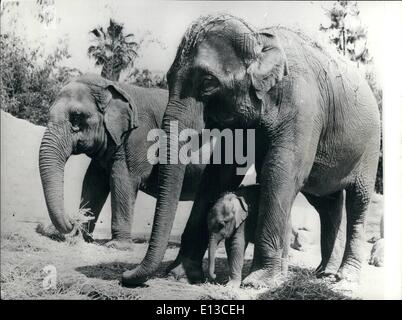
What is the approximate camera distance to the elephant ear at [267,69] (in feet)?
14.4

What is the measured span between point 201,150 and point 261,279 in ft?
2.81

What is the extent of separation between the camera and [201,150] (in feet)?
15.4

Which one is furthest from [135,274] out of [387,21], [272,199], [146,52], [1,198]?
[387,21]

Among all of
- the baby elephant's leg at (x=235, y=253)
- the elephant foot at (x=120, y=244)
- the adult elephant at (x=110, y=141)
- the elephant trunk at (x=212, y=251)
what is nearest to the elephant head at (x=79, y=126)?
the adult elephant at (x=110, y=141)

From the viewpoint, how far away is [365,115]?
4.82 meters

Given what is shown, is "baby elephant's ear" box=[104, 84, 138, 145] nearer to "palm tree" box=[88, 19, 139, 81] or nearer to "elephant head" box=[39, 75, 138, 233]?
"elephant head" box=[39, 75, 138, 233]

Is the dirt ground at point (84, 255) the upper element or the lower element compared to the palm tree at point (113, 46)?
lower

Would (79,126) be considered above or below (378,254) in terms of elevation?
above

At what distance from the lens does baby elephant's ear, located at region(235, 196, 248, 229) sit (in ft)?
14.3

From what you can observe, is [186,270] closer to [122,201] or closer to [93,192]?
[122,201]

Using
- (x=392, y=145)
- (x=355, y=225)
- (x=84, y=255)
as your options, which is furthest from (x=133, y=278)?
(x=392, y=145)

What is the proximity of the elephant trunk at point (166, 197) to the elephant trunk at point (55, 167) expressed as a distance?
2.23ft

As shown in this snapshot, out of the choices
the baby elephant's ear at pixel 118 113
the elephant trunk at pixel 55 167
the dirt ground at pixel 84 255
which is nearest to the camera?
the dirt ground at pixel 84 255

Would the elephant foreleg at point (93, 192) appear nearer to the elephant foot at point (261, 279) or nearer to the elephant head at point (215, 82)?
the elephant head at point (215, 82)
